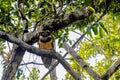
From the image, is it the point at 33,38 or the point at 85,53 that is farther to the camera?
the point at 85,53

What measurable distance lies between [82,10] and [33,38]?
628mm

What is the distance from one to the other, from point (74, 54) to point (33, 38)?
2.96 feet

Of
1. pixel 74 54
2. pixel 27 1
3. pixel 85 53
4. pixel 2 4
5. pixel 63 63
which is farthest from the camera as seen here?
pixel 85 53

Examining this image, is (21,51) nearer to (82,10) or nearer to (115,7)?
(82,10)

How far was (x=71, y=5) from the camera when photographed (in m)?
3.40

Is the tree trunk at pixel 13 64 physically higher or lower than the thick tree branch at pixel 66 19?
Answer: lower

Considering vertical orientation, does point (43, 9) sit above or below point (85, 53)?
above

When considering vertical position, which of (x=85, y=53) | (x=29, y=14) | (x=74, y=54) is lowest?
(x=85, y=53)

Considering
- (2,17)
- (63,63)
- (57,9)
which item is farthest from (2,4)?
(63,63)

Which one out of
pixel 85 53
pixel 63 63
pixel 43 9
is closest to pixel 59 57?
pixel 63 63

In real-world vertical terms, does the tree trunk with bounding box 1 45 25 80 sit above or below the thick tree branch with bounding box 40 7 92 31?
below

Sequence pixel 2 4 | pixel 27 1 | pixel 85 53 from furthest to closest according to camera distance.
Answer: pixel 85 53 → pixel 27 1 → pixel 2 4

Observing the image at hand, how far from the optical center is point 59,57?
285cm

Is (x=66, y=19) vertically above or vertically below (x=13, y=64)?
above
